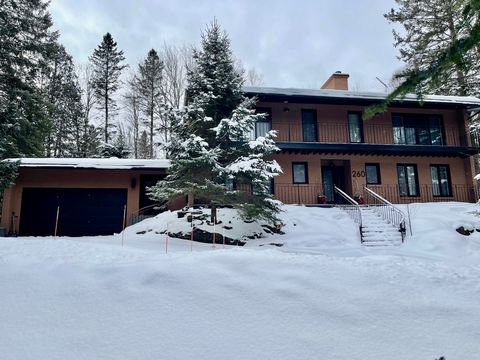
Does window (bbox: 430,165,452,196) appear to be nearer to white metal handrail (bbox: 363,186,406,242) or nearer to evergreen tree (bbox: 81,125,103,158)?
white metal handrail (bbox: 363,186,406,242)

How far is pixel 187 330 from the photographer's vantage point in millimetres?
4070

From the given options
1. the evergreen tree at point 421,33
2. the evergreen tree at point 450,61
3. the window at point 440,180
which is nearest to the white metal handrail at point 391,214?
the window at point 440,180

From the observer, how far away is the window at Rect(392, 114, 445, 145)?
59.3 ft

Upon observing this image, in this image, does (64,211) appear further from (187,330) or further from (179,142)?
(187,330)

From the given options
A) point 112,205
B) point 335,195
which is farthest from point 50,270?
point 335,195

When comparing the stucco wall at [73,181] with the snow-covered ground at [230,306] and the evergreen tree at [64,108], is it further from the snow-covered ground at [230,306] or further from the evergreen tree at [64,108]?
the evergreen tree at [64,108]

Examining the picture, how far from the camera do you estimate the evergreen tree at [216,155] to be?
1055cm

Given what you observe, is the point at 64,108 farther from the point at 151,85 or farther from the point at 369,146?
the point at 369,146

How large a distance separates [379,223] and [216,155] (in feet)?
22.7

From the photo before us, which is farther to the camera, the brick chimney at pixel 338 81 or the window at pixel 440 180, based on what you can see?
the brick chimney at pixel 338 81

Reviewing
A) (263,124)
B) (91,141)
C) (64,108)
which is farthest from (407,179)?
(64,108)

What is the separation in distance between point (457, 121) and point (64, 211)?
2052 cm

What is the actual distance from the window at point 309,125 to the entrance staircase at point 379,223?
13.0 feet

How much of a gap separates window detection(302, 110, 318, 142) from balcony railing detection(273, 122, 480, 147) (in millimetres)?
119
